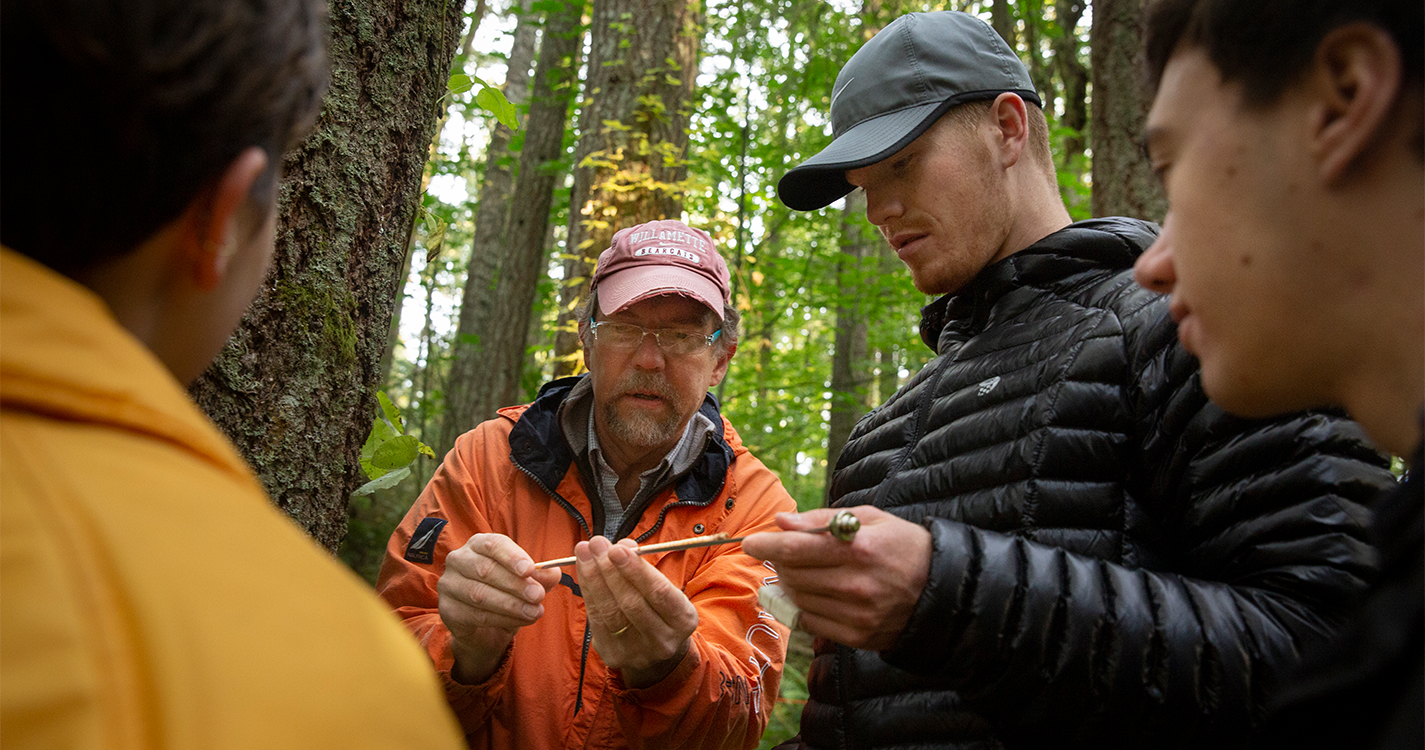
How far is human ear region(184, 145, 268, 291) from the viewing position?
88cm

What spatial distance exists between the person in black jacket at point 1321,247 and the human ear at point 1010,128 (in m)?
0.87

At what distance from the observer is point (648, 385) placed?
296 cm

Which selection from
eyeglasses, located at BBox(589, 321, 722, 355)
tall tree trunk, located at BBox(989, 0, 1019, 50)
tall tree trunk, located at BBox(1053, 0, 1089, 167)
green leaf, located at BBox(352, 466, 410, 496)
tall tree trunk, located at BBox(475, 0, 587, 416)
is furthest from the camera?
tall tree trunk, located at BBox(475, 0, 587, 416)

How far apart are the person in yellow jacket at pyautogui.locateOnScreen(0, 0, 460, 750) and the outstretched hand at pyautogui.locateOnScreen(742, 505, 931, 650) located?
75cm

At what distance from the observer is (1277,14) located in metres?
1.03

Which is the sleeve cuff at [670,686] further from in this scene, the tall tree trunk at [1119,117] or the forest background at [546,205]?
the tall tree trunk at [1119,117]

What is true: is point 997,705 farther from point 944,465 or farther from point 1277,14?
point 1277,14

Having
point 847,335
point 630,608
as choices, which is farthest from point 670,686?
point 847,335

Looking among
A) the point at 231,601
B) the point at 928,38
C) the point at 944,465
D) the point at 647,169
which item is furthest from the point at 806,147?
the point at 231,601

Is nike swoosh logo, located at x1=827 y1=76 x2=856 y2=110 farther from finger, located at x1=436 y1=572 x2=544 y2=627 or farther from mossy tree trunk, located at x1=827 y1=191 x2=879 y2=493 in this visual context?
mossy tree trunk, located at x1=827 y1=191 x2=879 y2=493

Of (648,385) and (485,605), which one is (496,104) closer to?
(648,385)

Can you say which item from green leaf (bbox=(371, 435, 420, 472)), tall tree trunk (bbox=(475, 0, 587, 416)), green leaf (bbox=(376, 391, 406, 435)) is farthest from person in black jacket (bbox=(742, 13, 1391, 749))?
tall tree trunk (bbox=(475, 0, 587, 416))

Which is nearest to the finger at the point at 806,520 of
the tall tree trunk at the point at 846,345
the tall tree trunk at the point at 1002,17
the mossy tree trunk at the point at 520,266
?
the tall tree trunk at the point at 846,345

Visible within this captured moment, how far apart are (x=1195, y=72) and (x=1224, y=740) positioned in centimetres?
98
